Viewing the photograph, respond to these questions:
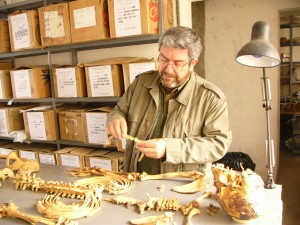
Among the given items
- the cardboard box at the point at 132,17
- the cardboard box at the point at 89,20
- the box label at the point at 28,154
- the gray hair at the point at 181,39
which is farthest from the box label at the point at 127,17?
the box label at the point at 28,154

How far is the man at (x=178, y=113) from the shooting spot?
1.43 m

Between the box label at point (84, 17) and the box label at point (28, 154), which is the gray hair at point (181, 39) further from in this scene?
the box label at point (28, 154)

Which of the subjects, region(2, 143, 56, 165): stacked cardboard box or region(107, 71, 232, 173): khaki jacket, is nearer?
region(107, 71, 232, 173): khaki jacket

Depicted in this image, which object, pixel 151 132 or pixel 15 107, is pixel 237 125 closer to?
pixel 151 132

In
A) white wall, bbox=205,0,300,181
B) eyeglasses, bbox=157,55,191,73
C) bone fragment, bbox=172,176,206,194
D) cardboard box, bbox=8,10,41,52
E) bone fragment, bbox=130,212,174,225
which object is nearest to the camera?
bone fragment, bbox=130,212,174,225

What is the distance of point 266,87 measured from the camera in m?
1.28

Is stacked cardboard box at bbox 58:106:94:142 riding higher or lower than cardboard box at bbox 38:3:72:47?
lower

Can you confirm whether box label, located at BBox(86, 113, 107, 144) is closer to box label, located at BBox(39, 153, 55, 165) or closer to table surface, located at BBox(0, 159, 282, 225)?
box label, located at BBox(39, 153, 55, 165)

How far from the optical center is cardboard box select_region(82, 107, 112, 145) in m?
2.55

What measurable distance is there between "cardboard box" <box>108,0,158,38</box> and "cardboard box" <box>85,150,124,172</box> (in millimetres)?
1069

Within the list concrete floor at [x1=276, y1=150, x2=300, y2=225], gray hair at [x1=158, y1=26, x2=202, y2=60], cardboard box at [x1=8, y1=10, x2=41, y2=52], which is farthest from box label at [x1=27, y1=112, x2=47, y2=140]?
concrete floor at [x1=276, y1=150, x2=300, y2=225]

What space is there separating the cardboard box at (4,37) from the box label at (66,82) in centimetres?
80

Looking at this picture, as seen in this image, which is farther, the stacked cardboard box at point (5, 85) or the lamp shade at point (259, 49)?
the stacked cardboard box at point (5, 85)

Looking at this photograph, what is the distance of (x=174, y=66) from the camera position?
5.03 ft
